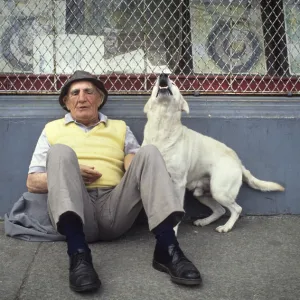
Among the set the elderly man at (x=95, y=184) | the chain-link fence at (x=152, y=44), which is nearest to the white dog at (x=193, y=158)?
the elderly man at (x=95, y=184)

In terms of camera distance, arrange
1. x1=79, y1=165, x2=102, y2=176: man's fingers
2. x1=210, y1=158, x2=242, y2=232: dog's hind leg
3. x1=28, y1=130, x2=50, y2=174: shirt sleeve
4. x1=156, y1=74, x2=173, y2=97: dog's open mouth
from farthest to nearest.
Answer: x1=210, y1=158, x2=242, y2=232: dog's hind leg, x1=156, y1=74, x2=173, y2=97: dog's open mouth, x1=28, y1=130, x2=50, y2=174: shirt sleeve, x1=79, y1=165, x2=102, y2=176: man's fingers

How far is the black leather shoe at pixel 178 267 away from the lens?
2.66 meters

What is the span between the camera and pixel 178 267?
8.87 ft

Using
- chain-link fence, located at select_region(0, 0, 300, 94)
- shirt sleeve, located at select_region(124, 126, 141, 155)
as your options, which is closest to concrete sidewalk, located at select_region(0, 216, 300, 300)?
shirt sleeve, located at select_region(124, 126, 141, 155)

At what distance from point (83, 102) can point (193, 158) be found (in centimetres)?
88

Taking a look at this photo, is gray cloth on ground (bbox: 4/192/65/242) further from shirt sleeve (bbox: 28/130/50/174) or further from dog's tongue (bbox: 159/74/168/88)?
dog's tongue (bbox: 159/74/168/88)

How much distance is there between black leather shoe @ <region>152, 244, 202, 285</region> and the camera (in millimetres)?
2656

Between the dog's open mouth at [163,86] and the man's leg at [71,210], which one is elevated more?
the dog's open mouth at [163,86]

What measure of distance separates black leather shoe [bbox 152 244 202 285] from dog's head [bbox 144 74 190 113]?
3.46 feet

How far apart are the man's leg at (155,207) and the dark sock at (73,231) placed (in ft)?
1.26

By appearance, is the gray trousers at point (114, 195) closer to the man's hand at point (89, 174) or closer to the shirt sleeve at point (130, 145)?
the man's hand at point (89, 174)

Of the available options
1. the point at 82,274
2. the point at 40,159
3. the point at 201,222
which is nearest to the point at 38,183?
the point at 40,159

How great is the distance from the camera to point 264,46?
178 inches

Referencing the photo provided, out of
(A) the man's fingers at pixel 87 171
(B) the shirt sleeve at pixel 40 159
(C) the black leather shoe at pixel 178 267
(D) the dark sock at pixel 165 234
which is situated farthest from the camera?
(B) the shirt sleeve at pixel 40 159
